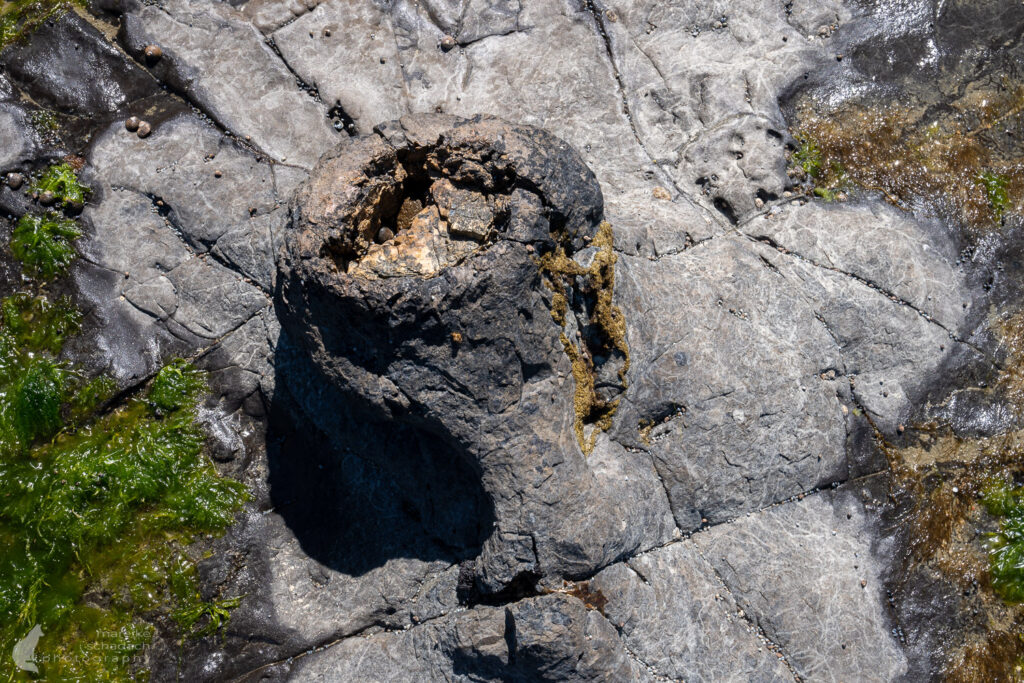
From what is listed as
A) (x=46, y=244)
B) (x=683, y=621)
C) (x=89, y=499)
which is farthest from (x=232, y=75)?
(x=683, y=621)

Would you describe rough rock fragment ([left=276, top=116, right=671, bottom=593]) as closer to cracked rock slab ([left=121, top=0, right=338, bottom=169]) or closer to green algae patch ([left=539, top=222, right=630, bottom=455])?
green algae patch ([left=539, top=222, right=630, bottom=455])

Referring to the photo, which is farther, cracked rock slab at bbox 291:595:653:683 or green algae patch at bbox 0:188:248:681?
green algae patch at bbox 0:188:248:681

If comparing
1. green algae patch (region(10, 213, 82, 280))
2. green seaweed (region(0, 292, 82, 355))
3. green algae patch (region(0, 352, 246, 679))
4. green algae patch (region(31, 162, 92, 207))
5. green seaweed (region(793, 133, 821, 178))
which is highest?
green seaweed (region(793, 133, 821, 178))

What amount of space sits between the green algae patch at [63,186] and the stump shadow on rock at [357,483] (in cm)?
159

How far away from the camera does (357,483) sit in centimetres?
427

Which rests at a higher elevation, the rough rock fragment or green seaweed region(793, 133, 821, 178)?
green seaweed region(793, 133, 821, 178)

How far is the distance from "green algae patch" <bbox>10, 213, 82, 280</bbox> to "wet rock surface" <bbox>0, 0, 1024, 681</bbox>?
10cm

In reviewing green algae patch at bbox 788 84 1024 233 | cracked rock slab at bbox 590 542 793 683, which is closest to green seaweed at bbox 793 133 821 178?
green algae patch at bbox 788 84 1024 233

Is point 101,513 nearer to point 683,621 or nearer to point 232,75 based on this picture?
point 232,75

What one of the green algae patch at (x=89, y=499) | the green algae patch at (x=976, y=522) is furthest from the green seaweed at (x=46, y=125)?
the green algae patch at (x=976, y=522)

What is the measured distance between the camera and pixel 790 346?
170 inches

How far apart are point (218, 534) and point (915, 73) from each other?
5.18 meters

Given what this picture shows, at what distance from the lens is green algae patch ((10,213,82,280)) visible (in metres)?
4.63

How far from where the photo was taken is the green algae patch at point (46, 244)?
463cm
